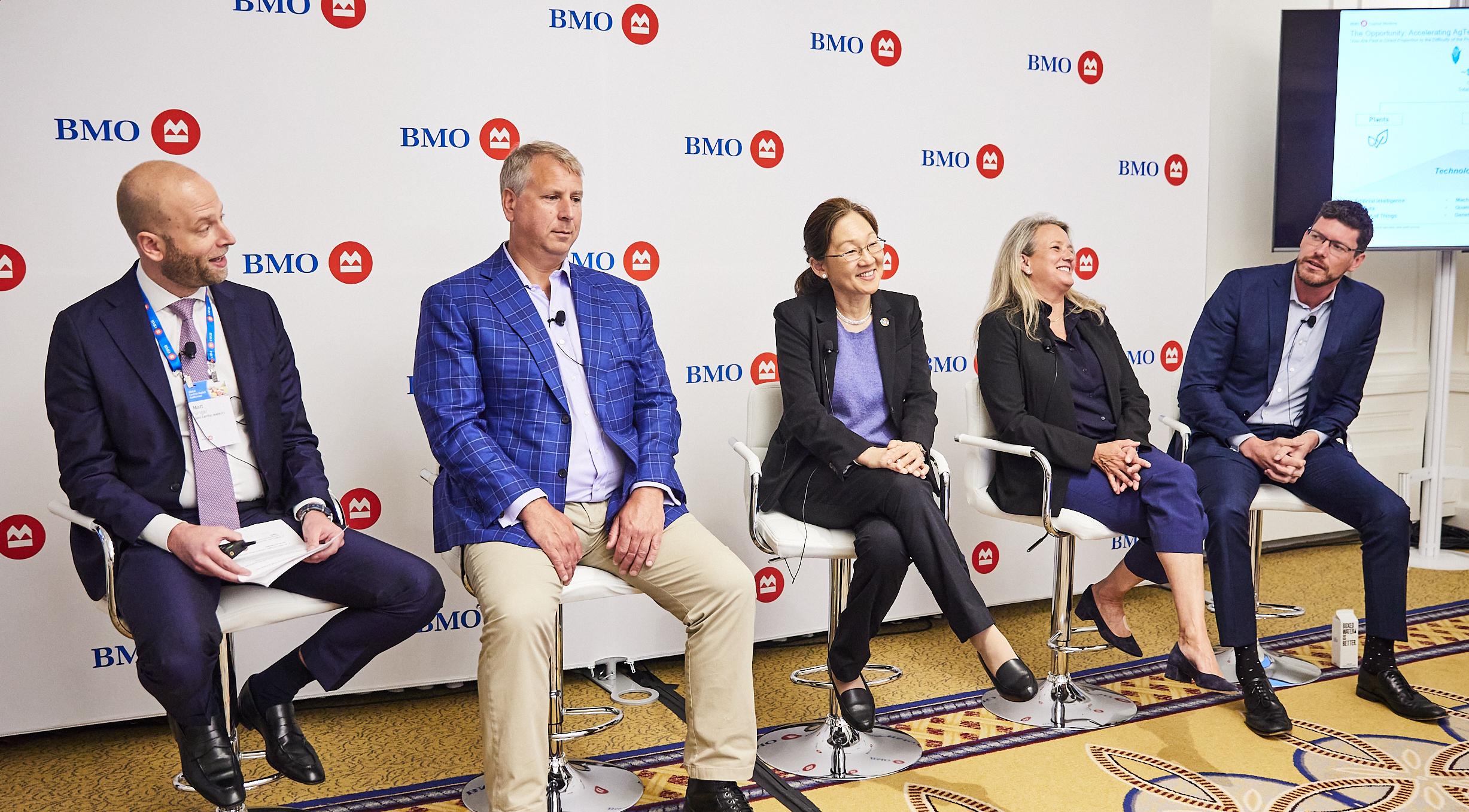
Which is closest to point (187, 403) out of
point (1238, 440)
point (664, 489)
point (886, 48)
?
point (664, 489)

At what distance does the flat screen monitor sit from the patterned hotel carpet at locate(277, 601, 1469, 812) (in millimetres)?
1970

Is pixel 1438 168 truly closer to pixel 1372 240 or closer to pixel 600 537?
pixel 1372 240

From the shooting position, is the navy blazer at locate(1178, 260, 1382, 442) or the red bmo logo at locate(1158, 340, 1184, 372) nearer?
the navy blazer at locate(1178, 260, 1382, 442)

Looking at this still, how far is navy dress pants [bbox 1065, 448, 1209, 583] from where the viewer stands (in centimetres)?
288

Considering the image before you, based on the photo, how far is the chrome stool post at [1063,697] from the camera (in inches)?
117

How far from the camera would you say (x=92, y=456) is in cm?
226

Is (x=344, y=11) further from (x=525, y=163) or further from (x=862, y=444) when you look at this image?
(x=862, y=444)

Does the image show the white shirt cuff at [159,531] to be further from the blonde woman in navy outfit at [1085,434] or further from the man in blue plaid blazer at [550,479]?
the blonde woman in navy outfit at [1085,434]

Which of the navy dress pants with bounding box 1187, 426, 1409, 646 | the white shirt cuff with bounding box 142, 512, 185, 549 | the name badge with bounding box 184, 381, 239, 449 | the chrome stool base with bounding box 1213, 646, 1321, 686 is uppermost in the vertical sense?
the name badge with bounding box 184, 381, 239, 449

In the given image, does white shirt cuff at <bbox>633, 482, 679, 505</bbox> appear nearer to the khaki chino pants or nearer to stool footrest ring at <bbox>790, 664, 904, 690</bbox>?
the khaki chino pants

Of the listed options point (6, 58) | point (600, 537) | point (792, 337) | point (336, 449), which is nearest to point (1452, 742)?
point (792, 337)

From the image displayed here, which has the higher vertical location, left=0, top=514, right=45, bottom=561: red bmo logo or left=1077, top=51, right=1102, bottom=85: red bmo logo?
left=1077, top=51, right=1102, bottom=85: red bmo logo

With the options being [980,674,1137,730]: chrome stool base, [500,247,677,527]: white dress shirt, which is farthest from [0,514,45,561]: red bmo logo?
[980,674,1137,730]: chrome stool base

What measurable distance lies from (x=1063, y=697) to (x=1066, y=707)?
3 centimetres
